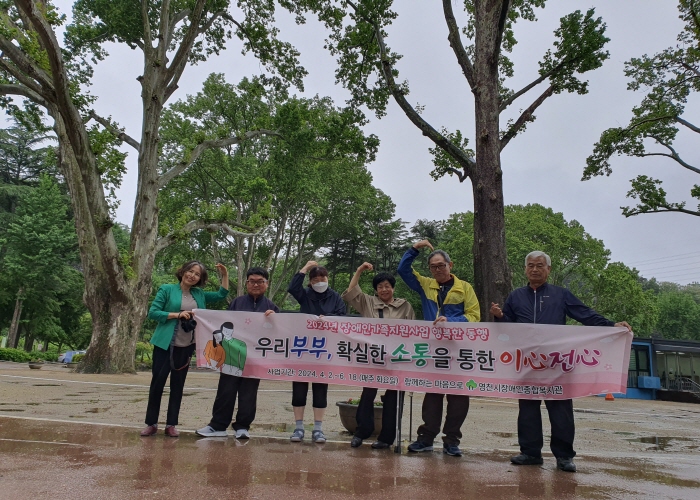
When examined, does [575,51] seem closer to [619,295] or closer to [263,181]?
[263,181]

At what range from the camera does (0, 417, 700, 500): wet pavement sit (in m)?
3.12

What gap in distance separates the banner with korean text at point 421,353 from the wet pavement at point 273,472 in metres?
0.66

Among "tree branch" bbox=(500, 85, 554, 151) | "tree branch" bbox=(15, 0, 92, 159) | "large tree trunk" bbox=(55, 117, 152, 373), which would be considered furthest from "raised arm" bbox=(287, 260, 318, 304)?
"large tree trunk" bbox=(55, 117, 152, 373)

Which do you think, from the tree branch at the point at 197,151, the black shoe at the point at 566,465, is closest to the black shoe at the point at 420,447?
the black shoe at the point at 566,465

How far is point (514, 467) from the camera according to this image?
4.31 metres

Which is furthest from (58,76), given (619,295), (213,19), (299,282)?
(619,295)

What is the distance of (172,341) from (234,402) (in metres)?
0.86

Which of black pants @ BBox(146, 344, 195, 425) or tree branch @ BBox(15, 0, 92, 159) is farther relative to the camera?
tree branch @ BBox(15, 0, 92, 159)

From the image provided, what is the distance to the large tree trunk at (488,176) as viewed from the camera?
9172 mm

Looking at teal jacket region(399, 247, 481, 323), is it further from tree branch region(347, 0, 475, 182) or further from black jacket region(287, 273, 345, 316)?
tree branch region(347, 0, 475, 182)

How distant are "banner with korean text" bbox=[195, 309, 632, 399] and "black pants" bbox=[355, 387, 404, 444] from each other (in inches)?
6.0

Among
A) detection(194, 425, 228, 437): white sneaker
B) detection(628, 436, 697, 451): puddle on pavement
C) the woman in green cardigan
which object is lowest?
detection(628, 436, 697, 451): puddle on pavement

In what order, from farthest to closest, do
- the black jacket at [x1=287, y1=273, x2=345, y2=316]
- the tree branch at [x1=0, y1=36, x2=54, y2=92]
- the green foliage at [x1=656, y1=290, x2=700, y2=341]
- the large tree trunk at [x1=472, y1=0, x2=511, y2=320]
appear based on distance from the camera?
1. the green foliage at [x1=656, y1=290, x2=700, y2=341]
2. the tree branch at [x1=0, y1=36, x2=54, y2=92]
3. the large tree trunk at [x1=472, y1=0, x2=511, y2=320]
4. the black jacket at [x1=287, y1=273, x2=345, y2=316]

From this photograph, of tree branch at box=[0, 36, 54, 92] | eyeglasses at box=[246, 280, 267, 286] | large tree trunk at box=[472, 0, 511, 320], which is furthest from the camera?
tree branch at box=[0, 36, 54, 92]
